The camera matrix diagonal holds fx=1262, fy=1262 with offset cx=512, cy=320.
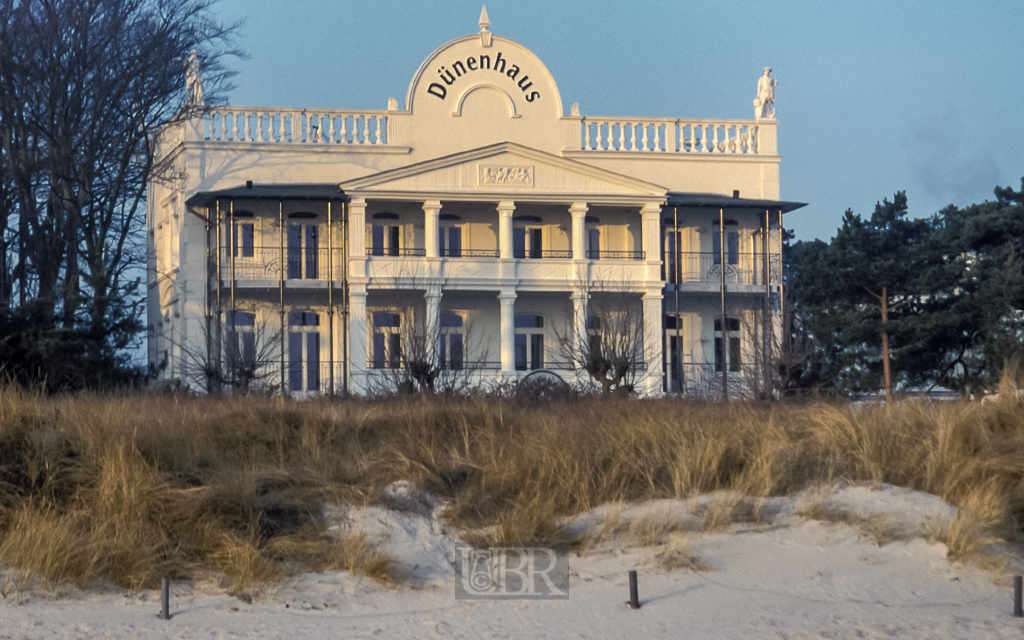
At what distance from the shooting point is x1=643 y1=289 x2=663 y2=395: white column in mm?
35781

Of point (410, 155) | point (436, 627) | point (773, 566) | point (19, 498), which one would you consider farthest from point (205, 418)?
point (410, 155)

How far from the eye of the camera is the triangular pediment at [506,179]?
35.9 metres

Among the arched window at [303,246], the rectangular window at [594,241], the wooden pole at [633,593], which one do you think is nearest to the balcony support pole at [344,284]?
the arched window at [303,246]

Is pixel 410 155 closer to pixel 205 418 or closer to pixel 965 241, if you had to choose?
pixel 965 241

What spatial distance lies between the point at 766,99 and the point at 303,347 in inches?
662

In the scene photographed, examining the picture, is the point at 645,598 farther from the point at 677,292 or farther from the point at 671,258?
the point at 671,258

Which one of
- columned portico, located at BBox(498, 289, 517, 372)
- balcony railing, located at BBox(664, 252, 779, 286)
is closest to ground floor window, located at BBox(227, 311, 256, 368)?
columned portico, located at BBox(498, 289, 517, 372)

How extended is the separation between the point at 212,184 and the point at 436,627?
94.7 ft

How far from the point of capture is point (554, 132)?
3981 cm

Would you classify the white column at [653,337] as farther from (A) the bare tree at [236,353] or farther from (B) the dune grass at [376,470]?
(B) the dune grass at [376,470]

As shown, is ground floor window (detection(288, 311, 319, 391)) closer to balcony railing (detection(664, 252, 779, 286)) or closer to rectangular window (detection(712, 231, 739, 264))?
balcony railing (detection(664, 252, 779, 286))

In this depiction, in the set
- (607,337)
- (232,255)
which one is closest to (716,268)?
(607,337)

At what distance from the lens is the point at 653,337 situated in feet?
119

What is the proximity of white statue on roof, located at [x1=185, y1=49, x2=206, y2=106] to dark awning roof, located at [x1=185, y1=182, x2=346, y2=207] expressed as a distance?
280 cm
